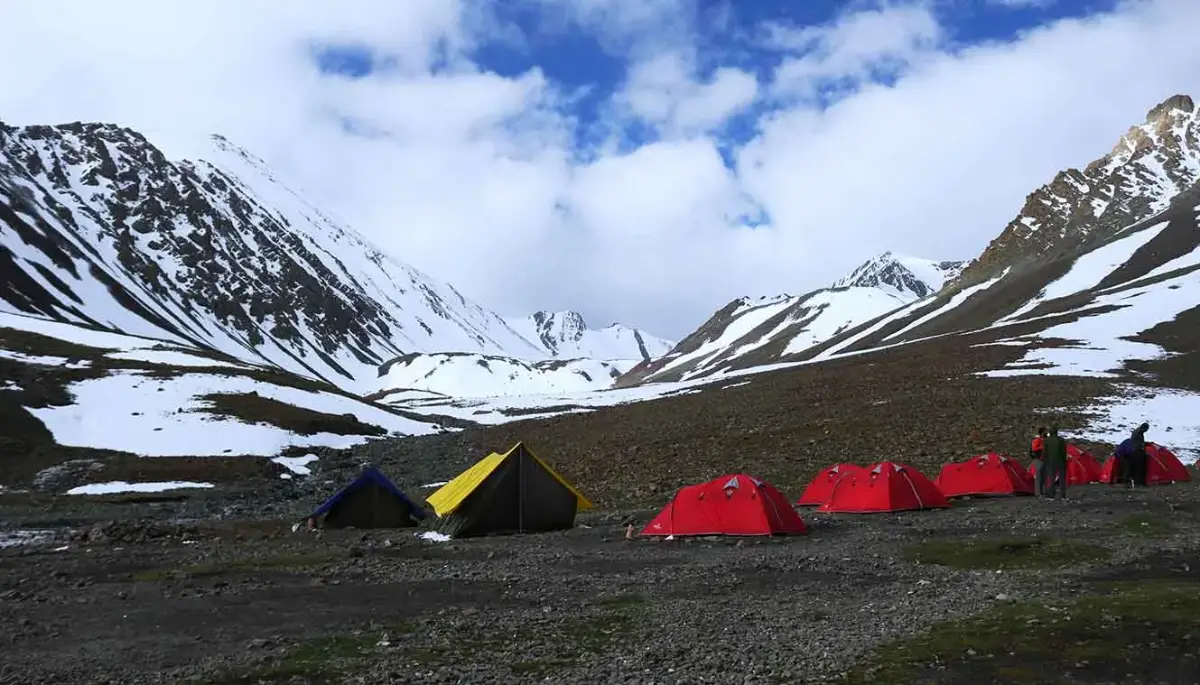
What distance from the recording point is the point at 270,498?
Result: 41.7 metres

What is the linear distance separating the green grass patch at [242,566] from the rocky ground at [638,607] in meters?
0.15

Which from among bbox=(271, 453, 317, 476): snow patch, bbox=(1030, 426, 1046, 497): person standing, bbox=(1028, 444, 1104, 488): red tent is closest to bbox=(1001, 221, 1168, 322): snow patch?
bbox=(1028, 444, 1104, 488): red tent

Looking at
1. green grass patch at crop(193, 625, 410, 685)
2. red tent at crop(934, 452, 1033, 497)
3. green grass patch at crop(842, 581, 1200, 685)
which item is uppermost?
green grass patch at crop(193, 625, 410, 685)

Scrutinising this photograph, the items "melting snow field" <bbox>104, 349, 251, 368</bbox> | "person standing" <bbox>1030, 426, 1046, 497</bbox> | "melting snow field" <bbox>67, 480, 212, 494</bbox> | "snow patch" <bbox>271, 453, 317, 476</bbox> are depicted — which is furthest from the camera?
"melting snow field" <bbox>104, 349, 251, 368</bbox>

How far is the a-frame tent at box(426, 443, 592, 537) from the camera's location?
26.2 m

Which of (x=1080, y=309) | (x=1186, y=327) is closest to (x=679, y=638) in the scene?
(x=1186, y=327)

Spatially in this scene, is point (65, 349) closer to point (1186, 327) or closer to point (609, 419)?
point (609, 419)

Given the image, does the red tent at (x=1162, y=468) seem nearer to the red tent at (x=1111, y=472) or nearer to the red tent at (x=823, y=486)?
the red tent at (x=1111, y=472)

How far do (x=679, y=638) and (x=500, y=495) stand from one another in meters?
14.9

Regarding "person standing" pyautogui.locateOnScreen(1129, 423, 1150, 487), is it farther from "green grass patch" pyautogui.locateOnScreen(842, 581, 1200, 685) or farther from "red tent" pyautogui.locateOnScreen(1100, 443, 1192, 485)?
"green grass patch" pyautogui.locateOnScreen(842, 581, 1200, 685)

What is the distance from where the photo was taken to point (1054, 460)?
2852 cm

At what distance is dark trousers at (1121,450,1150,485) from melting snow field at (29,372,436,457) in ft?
153

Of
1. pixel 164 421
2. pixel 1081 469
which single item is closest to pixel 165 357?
pixel 164 421

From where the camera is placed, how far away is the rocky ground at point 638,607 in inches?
421
